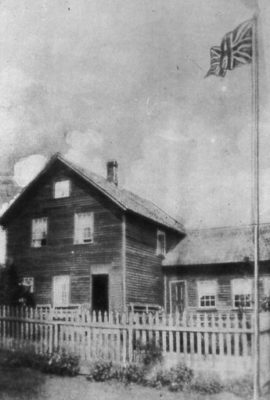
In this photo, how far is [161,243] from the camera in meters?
22.5

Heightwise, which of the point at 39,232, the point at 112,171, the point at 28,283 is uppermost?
the point at 112,171

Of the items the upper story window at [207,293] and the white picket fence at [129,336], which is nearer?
the white picket fence at [129,336]

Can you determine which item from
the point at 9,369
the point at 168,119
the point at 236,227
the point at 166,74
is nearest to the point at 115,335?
the point at 9,369

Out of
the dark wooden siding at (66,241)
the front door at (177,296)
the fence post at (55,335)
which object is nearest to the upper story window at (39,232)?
the dark wooden siding at (66,241)

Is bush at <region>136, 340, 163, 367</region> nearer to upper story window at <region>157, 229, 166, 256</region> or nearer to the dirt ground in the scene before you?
the dirt ground

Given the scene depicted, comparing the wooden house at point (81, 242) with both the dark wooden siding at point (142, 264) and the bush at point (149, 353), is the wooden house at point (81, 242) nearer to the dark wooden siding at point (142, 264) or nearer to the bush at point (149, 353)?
the dark wooden siding at point (142, 264)

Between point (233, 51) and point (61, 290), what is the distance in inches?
527

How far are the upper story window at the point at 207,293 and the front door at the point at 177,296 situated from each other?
31.0 inches

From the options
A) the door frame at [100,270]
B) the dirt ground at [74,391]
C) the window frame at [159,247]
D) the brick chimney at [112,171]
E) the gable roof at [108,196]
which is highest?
the brick chimney at [112,171]

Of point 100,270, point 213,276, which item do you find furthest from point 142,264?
point 213,276

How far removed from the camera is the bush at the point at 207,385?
30.5ft

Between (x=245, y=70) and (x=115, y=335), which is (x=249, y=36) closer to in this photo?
(x=245, y=70)

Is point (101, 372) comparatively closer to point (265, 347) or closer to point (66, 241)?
point (265, 347)

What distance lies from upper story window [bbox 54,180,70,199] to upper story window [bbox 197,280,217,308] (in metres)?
7.41
